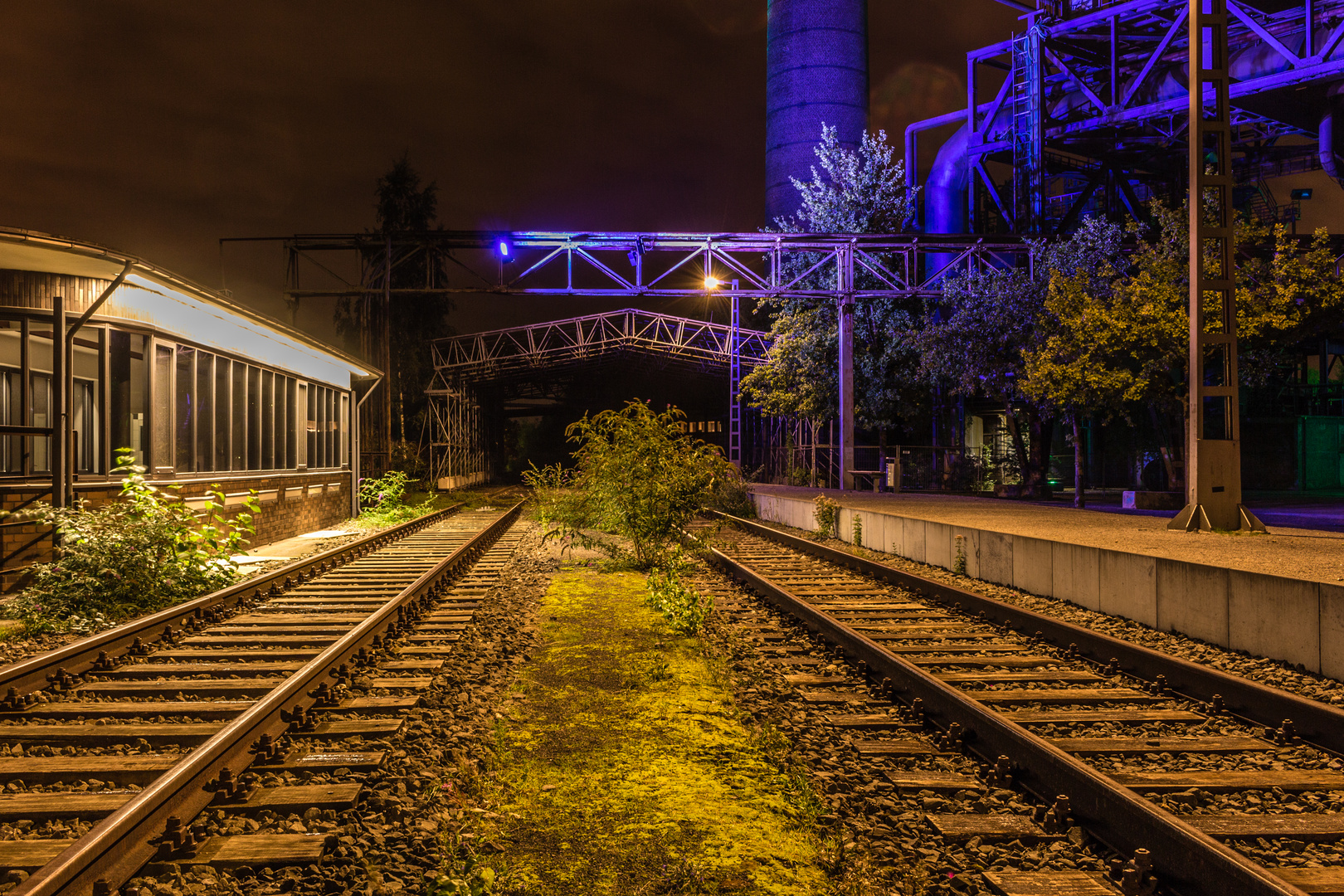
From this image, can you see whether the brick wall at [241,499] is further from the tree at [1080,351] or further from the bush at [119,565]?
the tree at [1080,351]

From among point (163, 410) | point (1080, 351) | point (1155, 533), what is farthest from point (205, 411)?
point (1080, 351)

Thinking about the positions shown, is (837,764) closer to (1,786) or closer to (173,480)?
(1,786)

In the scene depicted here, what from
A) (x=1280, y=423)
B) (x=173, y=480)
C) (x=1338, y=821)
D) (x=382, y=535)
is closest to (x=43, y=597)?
(x=173, y=480)

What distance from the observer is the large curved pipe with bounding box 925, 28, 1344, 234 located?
23875 mm

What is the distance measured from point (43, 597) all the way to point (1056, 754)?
883 cm

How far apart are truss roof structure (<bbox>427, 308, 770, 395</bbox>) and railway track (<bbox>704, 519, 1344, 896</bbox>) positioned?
29176mm

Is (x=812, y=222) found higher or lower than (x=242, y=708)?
higher

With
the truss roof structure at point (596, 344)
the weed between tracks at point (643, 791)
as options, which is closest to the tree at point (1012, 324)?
the truss roof structure at point (596, 344)

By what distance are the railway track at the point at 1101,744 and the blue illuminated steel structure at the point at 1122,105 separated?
77.6ft

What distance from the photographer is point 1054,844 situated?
3.35 meters

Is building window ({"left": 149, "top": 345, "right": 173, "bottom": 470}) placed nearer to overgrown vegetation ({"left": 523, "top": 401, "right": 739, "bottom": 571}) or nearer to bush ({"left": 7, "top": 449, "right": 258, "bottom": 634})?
bush ({"left": 7, "top": 449, "right": 258, "bottom": 634})

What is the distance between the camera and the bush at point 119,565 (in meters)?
7.92

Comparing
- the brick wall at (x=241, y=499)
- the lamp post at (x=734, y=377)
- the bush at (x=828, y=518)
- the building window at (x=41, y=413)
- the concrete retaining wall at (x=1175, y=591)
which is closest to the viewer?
the concrete retaining wall at (x=1175, y=591)

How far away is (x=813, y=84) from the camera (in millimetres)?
40969
